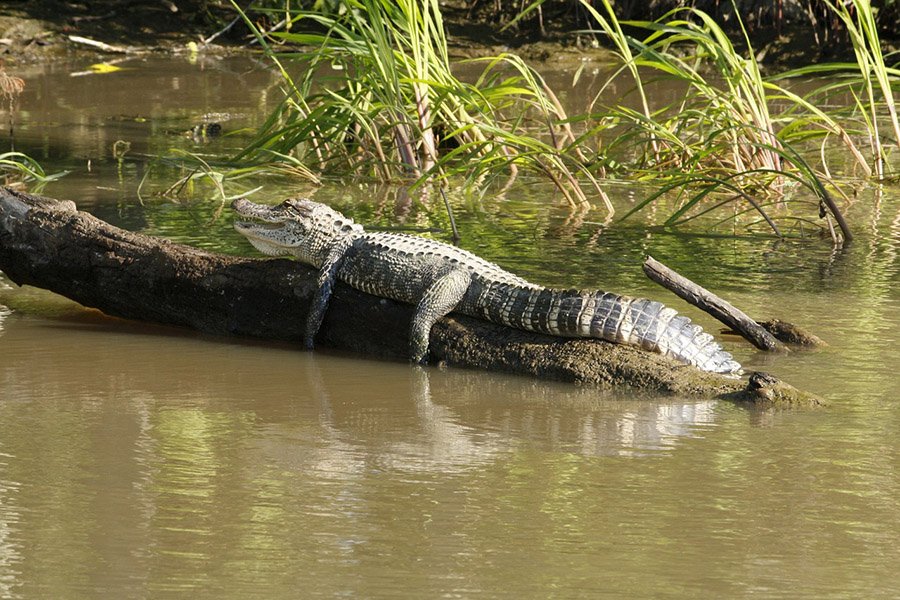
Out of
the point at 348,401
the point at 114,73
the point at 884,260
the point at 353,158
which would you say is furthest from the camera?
the point at 114,73

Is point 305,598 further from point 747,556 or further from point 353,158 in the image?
point 353,158

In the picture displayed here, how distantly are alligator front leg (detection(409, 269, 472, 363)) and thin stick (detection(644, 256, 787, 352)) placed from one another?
79 cm

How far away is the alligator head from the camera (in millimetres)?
5605

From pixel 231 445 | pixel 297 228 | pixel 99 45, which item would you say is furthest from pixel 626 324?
pixel 99 45

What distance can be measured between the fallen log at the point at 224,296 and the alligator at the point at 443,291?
63mm

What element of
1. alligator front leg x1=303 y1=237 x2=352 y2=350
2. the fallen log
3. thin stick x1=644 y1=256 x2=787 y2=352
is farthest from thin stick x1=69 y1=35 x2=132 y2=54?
thin stick x1=644 y1=256 x2=787 y2=352

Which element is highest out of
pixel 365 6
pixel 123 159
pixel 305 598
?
pixel 365 6

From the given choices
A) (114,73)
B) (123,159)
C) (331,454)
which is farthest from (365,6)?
(114,73)

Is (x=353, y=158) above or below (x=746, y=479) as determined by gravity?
above

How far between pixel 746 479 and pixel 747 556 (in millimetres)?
576

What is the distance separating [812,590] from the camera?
2.98 meters

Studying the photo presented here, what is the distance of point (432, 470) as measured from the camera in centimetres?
380

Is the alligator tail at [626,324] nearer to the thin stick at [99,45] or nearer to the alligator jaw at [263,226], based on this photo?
the alligator jaw at [263,226]

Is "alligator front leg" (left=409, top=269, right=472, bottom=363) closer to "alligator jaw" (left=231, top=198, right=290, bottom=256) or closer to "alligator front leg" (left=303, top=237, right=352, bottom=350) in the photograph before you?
"alligator front leg" (left=303, top=237, right=352, bottom=350)
